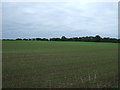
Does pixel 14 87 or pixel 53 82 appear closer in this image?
pixel 14 87

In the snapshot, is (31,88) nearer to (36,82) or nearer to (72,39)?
(36,82)

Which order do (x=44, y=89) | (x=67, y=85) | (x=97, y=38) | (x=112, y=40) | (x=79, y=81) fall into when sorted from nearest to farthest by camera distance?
(x=44, y=89)
(x=67, y=85)
(x=79, y=81)
(x=112, y=40)
(x=97, y=38)

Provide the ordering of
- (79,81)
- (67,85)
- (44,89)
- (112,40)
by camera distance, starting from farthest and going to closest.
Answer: (112,40), (79,81), (67,85), (44,89)

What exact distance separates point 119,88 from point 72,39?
4191 inches

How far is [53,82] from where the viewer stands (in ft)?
26.0

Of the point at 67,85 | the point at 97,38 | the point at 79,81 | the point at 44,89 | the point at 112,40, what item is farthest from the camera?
the point at 97,38

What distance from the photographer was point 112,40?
99.0m

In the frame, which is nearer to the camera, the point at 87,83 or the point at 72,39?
the point at 87,83

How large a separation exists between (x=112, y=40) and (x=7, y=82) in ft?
326

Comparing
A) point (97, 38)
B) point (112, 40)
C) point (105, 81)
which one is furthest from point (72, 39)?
point (105, 81)

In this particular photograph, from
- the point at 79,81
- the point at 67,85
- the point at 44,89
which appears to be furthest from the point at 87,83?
the point at 44,89

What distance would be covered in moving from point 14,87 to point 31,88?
867 mm

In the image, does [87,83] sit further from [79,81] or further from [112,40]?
[112,40]

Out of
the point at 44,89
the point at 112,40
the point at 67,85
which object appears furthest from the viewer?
the point at 112,40
